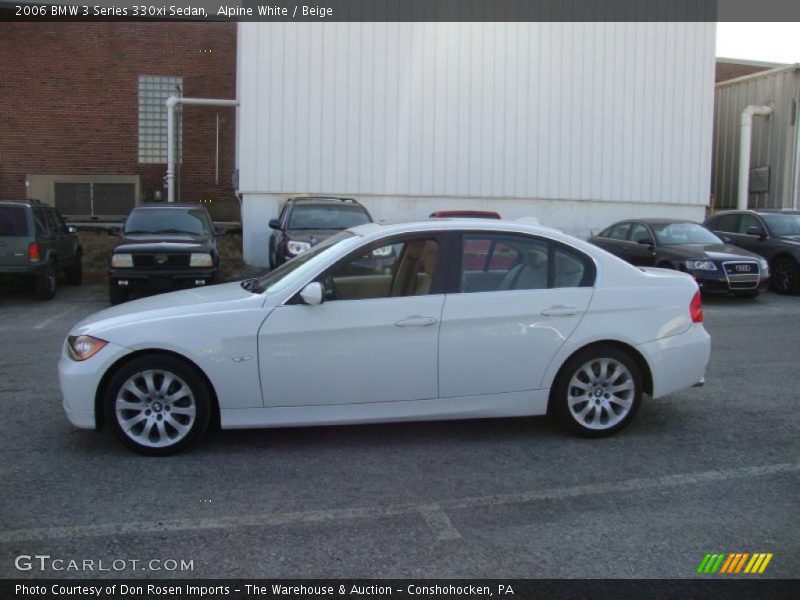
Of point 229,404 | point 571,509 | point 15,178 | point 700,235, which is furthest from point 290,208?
point 15,178

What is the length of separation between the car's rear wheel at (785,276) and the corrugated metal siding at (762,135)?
8.43 m

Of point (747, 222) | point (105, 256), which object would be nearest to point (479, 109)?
point (747, 222)

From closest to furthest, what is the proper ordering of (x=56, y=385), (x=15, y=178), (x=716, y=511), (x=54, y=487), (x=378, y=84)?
(x=716, y=511)
(x=54, y=487)
(x=56, y=385)
(x=378, y=84)
(x=15, y=178)

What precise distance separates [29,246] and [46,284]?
30.5 inches

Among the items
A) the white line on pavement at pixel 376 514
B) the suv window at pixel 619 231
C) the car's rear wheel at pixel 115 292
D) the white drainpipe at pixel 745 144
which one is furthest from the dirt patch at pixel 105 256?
the white drainpipe at pixel 745 144

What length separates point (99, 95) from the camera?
24.9 m

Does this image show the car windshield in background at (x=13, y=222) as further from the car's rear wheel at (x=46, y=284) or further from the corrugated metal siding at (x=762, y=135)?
the corrugated metal siding at (x=762, y=135)

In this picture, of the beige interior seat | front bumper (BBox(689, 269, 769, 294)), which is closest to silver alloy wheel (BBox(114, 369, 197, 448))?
the beige interior seat

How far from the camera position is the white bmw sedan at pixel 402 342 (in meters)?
5.29

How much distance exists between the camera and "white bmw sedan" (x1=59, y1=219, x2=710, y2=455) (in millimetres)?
5285

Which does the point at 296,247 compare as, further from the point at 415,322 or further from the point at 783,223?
the point at 783,223

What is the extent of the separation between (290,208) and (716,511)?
1086cm

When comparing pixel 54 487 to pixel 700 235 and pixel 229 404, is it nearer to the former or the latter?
pixel 229 404

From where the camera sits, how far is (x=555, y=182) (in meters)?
19.9
